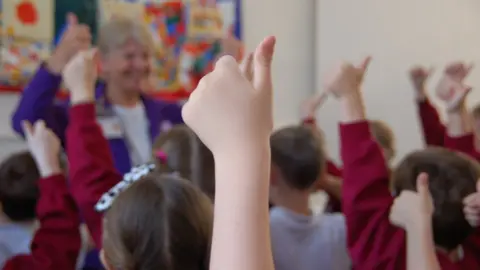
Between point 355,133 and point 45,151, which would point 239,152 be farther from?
point 45,151

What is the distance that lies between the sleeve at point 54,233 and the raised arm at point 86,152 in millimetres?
30

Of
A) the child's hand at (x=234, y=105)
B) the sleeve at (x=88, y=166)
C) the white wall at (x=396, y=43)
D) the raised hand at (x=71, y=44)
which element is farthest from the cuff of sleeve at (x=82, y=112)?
the white wall at (x=396, y=43)

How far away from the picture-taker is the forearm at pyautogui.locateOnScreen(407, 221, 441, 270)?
1.05m

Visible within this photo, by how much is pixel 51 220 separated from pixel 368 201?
668 mm

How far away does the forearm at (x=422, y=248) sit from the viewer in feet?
3.45

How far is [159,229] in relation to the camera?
0.88 meters

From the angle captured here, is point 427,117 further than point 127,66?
Yes

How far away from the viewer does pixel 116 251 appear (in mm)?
901

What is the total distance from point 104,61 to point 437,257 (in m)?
1.23

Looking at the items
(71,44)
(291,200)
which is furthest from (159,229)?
(71,44)

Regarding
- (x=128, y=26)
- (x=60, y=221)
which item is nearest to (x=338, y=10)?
(x=128, y=26)

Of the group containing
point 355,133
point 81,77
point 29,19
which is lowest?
point 355,133

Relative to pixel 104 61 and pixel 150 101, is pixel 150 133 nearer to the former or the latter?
pixel 150 101

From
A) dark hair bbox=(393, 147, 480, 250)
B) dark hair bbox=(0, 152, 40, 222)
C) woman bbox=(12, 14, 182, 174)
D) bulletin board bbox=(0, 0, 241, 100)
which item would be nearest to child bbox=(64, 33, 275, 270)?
dark hair bbox=(0, 152, 40, 222)
